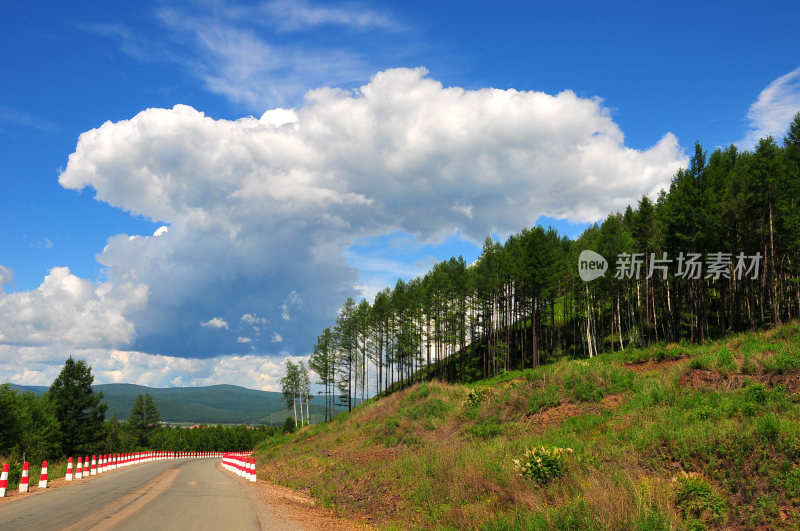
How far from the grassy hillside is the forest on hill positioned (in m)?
17.1

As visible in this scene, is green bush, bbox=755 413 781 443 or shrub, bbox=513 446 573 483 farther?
shrub, bbox=513 446 573 483

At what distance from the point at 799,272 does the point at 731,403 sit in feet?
106

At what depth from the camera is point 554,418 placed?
2083cm

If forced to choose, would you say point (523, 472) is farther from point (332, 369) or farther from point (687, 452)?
point (332, 369)

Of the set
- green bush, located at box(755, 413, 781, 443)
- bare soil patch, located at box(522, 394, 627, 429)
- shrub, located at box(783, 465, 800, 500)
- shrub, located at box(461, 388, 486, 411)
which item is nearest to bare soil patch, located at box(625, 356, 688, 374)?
bare soil patch, located at box(522, 394, 627, 429)

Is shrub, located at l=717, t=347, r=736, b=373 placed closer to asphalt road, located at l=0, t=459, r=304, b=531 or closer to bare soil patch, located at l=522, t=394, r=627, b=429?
bare soil patch, located at l=522, t=394, r=627, b=429

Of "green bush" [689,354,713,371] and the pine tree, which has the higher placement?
"green bush" [689,354,713,371]

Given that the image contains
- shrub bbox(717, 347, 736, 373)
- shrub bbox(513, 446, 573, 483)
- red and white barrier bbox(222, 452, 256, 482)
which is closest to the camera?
shrub bbox(513, 446, 573, 483)

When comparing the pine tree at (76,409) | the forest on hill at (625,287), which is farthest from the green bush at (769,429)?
the pine tree at (76,409)

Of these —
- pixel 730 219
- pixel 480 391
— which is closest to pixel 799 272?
pixel 730 219

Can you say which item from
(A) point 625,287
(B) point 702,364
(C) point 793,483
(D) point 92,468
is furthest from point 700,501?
(A) point 625,287

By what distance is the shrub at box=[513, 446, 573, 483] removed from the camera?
1184 cm

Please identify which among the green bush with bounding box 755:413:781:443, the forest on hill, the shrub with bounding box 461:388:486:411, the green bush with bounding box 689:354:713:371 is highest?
the forest on hill

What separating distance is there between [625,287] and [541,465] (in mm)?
48640
